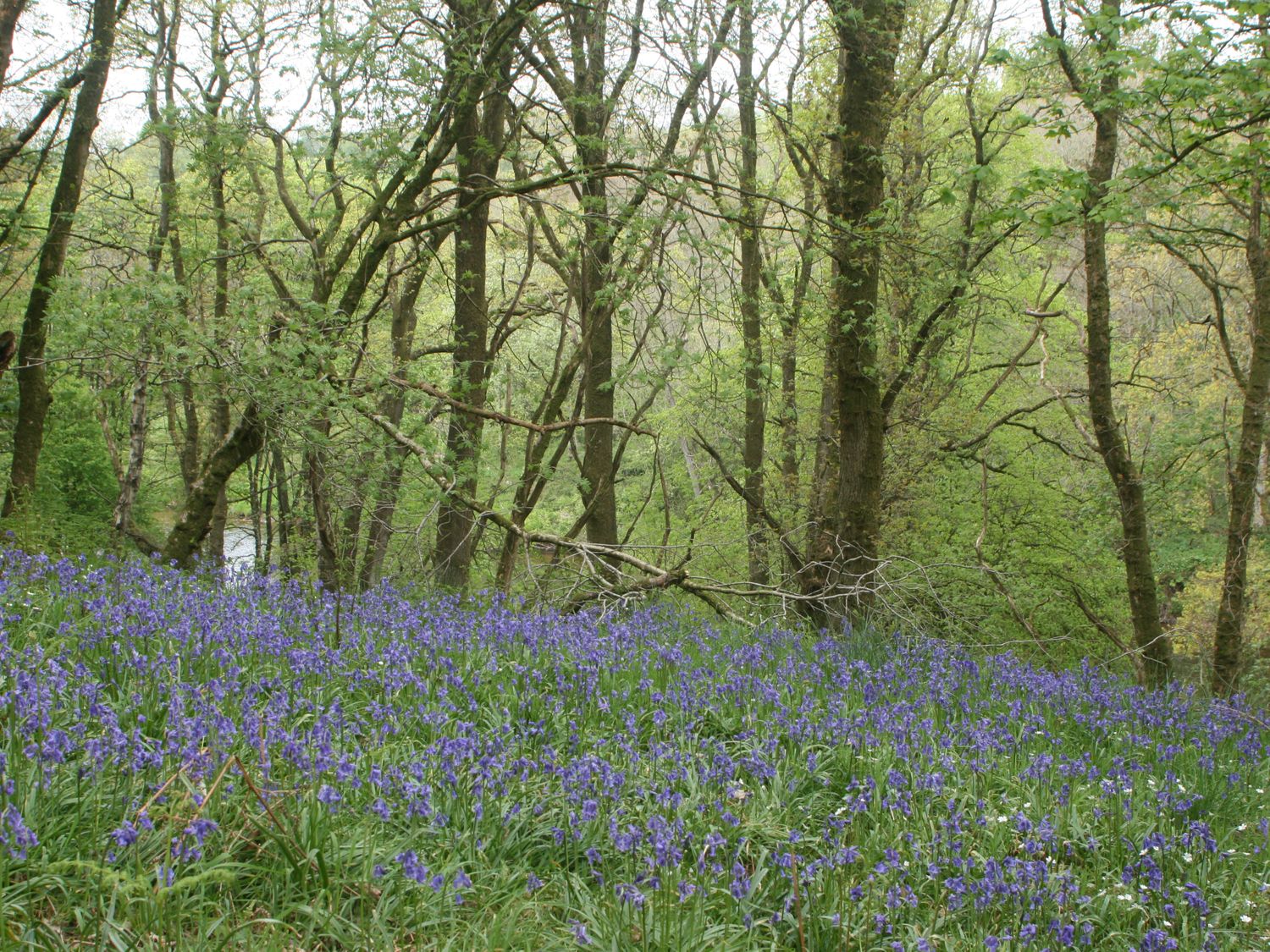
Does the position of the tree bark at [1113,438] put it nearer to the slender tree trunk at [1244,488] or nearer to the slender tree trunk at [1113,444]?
the slender tree trunk at [1113,444]

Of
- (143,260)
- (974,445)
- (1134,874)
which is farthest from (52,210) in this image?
(974,445)

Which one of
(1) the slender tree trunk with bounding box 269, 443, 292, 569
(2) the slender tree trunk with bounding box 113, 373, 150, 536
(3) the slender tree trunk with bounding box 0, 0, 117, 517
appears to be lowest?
(1) the slender tree trunk with bounding box 269, 443, 292, 569

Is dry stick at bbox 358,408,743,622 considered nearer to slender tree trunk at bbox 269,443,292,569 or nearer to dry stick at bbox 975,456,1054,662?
dry stick at bbox 975,456,1054,662

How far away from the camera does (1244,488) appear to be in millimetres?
10492

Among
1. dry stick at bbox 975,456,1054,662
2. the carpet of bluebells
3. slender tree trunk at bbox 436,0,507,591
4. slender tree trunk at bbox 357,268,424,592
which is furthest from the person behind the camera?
slender tree trunk at bbox 436,0,507,591

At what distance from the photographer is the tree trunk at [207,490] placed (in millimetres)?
8977

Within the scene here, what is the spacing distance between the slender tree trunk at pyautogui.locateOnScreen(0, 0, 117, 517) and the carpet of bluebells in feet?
15.4

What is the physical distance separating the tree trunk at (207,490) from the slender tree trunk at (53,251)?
6.41ft

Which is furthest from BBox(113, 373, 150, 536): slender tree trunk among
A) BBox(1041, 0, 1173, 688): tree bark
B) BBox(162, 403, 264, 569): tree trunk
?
BBox(1041, 0, 1173, 688): tree bark

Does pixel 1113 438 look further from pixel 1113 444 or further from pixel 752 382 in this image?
pixel 752 382

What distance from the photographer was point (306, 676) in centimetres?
479

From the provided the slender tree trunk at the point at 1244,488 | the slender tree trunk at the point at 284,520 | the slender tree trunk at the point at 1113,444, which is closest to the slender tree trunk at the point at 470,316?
the slender tree trunk at the point at 284,520

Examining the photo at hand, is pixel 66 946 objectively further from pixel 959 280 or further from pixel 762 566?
pixel 762 566

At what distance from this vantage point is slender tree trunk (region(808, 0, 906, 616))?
944 centimetres
